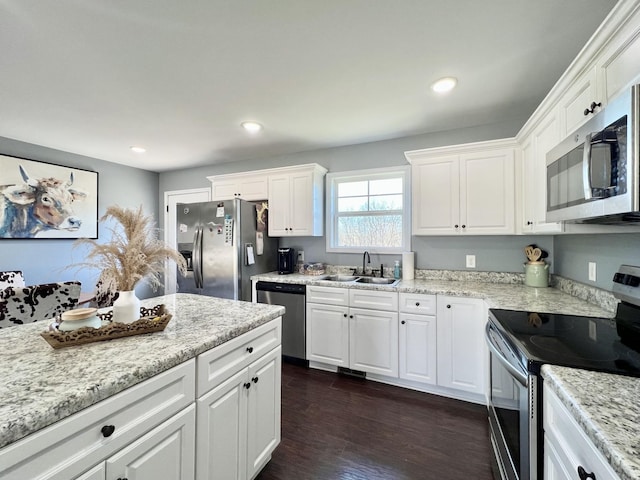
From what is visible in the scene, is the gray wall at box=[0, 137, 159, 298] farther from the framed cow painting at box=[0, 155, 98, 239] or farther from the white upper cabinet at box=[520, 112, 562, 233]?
the white upper cabinet at box=[520, 112, 562, 233]

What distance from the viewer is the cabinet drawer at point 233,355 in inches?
45.5

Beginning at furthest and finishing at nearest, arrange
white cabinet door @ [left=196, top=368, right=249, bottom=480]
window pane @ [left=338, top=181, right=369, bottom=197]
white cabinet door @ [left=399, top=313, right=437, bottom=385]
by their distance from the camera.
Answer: window pane @ [left=338, top=181, right=369, bottom=197], white cabinet door @ [left=399, top=313, right=437, bottom=385], white cabinet door @ [left=196, top=368, right=249, bottom=480]

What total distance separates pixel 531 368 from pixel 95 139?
4.37m

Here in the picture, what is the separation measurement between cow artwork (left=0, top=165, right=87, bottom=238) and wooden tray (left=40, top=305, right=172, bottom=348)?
307cm

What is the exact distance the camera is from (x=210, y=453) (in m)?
1.17

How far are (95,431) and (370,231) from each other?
9.67ft

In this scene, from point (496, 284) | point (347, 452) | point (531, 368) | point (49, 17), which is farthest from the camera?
point (496, 284)

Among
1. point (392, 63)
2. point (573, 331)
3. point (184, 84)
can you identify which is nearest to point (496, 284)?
point (573, 331)

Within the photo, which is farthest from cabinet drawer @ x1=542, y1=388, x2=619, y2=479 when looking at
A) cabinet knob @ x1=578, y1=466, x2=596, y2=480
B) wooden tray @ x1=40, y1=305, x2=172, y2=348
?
wooden tray @ x1=40, y1=305, x2=172, y2=348

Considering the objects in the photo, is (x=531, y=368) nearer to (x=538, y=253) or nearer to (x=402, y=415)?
(x=402, y=415)

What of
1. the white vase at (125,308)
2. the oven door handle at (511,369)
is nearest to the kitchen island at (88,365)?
the white vase at (125,308)

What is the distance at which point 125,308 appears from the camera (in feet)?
4.12

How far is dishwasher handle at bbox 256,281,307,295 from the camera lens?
2.94 meters

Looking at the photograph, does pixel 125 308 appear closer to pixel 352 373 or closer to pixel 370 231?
pixel 352 373
